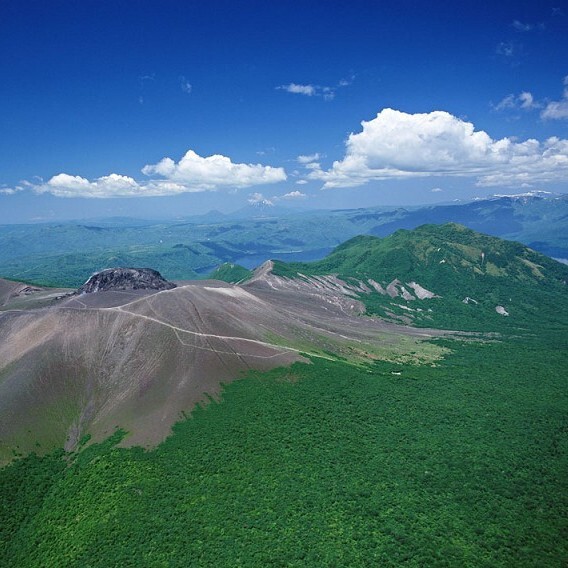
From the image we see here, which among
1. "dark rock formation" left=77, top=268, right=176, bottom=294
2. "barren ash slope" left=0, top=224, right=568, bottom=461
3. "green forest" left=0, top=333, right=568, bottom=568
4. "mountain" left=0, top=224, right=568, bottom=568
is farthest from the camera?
"dark rock formation" left=77, top=268, right=176, bottom=294

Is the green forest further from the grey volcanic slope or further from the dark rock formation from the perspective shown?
the dark rock formation

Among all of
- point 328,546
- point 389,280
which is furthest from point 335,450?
point 389,280

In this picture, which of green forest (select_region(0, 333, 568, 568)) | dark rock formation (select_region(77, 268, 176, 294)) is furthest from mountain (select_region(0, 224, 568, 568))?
dark rock formation (select_region(77, 268, 176, 294))

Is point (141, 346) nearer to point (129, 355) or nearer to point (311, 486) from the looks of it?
point (129, 355)

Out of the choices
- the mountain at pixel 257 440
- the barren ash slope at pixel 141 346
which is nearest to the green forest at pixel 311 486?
the mountain at pixel 257 440

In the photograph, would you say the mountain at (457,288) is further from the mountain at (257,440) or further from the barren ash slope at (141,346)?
the mountain at (257,440)

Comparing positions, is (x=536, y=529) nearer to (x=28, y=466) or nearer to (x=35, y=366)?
(x=28, y=466)
